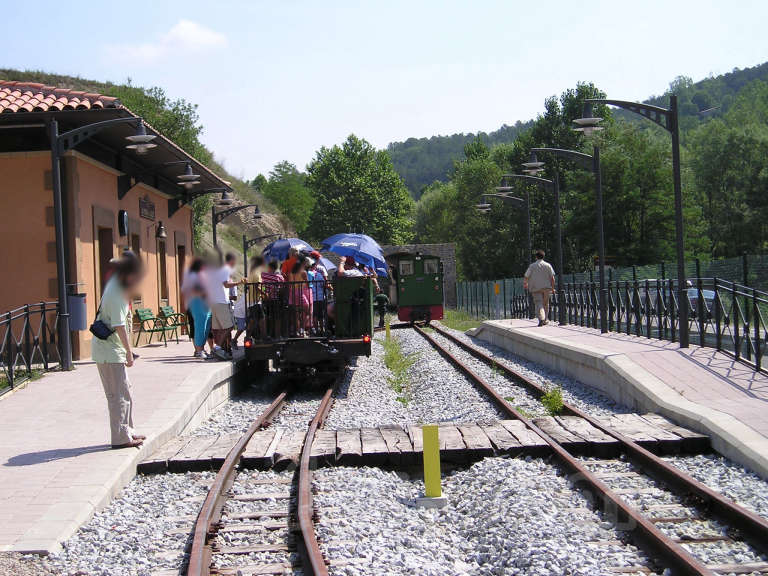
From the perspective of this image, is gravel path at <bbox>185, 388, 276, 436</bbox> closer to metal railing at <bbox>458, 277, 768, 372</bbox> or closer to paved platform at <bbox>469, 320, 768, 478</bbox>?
paved platform at <bbox>469, 320, 768, 478</bbox>

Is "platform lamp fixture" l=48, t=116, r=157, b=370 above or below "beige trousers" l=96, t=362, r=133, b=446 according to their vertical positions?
above

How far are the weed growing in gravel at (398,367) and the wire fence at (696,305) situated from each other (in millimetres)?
4615

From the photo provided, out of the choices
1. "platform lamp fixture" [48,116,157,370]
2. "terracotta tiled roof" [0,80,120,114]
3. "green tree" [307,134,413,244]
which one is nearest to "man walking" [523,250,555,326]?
"platform lamp fixture" [48,116,157,370]

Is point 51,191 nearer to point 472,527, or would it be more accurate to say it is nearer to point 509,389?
point 509,389

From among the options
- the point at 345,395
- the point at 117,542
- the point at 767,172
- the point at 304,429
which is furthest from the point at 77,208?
the point at 767,172

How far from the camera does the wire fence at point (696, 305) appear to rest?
37.3 ft

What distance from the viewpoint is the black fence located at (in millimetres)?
11812

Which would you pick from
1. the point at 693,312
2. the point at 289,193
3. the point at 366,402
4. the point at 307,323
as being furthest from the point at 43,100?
the point at 289,193

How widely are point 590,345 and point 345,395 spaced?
464 centimetres

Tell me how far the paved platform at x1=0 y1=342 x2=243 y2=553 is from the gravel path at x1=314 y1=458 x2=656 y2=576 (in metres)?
1.80

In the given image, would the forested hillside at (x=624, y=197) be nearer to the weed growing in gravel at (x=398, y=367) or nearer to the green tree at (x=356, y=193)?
the green tree at (x=356, y=193)

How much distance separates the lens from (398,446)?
26.9 ft

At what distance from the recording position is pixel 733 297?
11.8 meters

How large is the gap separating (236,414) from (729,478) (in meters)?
7.01
